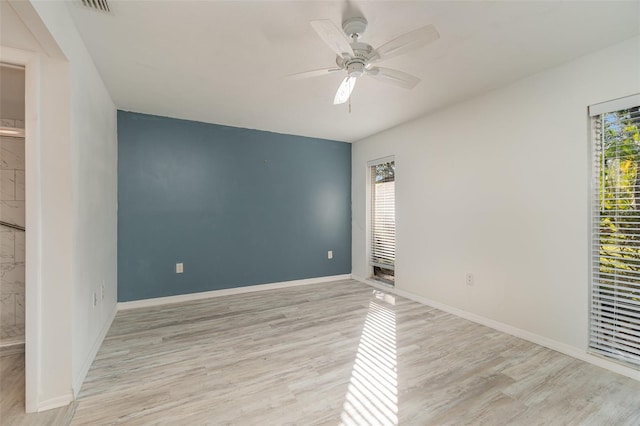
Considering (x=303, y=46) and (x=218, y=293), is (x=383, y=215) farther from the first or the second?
(x=303, y=46)

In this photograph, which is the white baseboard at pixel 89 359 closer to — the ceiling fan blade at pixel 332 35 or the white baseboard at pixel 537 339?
the ceiling fan blade at pixel 332 35

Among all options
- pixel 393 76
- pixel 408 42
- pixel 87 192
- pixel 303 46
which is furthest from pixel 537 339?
pixel 87 192

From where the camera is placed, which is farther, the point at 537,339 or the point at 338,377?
the point at 537,339

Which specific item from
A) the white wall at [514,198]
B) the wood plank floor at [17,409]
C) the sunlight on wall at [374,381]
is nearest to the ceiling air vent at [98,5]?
the wood plank floor at [17,409]

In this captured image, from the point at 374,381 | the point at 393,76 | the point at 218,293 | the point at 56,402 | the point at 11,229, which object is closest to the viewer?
the point at 56,402

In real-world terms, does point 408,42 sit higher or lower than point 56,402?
higher

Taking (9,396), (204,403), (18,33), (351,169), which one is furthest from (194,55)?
(351,169)

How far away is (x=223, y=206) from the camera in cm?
385

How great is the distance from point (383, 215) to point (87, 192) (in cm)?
351

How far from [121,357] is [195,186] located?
213cm

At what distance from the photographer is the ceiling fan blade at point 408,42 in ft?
4.75

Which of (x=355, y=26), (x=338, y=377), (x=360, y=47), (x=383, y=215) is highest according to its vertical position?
(x=355, y=26)

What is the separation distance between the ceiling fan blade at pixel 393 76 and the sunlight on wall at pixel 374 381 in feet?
6.96

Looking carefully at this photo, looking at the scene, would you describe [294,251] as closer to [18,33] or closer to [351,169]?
[351,169]
